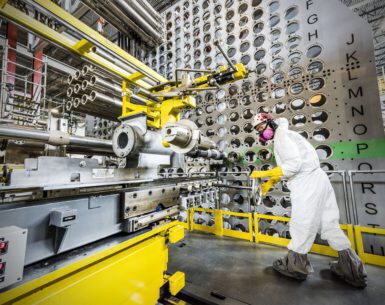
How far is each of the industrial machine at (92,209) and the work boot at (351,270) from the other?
5.18 feet

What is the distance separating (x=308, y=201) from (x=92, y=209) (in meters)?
2.19

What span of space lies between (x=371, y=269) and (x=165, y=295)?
96.5 inches

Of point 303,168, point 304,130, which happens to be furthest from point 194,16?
point 303,168

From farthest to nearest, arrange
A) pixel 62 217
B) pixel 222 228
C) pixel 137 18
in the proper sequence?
1. pixel 137 18
2. pixel 222 228
3. pixel 62 217

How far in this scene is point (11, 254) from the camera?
26.2 inches

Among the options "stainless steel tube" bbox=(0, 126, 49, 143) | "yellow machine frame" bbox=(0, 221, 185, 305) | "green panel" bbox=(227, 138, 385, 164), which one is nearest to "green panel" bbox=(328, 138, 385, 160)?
"green panel" bbox=(227, 138, 385, 164)

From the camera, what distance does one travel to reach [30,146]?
2430 millimetres

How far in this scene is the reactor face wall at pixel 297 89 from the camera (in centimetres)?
271

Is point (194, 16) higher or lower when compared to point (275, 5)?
higher

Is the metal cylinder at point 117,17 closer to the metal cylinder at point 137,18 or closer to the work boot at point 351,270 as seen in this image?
the metal cylinder at point 137,18

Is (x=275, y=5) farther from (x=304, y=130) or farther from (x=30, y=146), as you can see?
(x=30, y=146)

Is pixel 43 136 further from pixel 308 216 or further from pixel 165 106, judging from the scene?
pixel 308 216

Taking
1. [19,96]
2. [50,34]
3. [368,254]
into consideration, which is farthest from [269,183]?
[19,96]

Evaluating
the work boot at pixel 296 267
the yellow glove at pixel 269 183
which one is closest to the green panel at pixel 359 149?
the yellow glove at pixel 269 183
